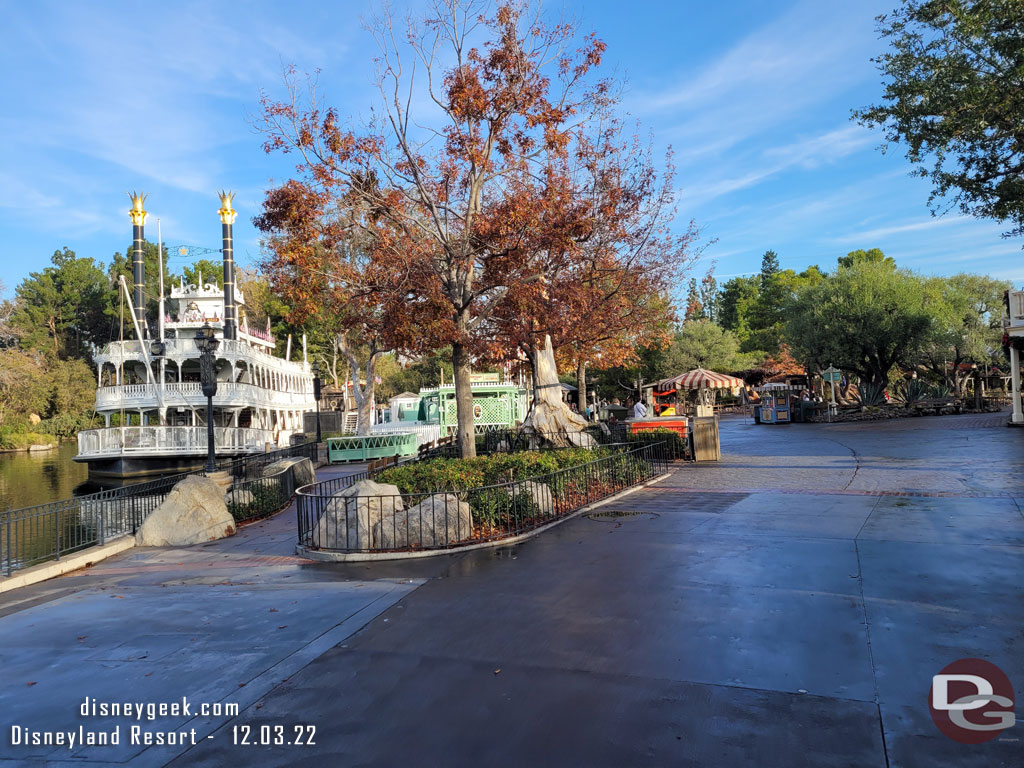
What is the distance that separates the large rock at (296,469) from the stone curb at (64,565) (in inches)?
227

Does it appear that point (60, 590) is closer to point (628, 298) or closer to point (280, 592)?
point (280, 592)

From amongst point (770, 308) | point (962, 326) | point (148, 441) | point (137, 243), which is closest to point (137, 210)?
point (137, 243)

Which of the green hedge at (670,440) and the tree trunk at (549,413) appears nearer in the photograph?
the tree trunk at (549,413)

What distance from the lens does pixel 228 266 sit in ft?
132

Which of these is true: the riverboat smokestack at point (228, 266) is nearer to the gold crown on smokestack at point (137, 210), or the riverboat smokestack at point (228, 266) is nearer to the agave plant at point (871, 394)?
the gold crown on smokestack at point (137, 210)

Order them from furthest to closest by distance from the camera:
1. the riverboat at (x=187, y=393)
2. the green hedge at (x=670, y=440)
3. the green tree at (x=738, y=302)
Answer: the green tree at (x=738, y=302) → the riverboat at (x=187, y=393) → the green hedge at (x=670, y=440)

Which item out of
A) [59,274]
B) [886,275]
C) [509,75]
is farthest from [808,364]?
[59,274]

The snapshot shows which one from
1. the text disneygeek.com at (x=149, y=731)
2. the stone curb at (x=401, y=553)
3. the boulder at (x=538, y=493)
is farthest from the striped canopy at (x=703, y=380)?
the text disneygeek.com at (x=149, y=731)

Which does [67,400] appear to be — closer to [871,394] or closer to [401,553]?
[401,553]

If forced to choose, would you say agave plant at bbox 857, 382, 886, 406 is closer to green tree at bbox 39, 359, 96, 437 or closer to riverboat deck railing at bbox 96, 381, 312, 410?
riverboat deck railing at bbox 96, 381, 312, 410

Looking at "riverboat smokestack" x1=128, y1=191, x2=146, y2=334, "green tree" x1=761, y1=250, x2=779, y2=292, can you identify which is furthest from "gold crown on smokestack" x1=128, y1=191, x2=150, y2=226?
"green tree" x1=761, y1=250, x2=779, y2=292

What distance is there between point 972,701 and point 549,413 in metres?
13.7

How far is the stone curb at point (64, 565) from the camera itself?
27.6ft

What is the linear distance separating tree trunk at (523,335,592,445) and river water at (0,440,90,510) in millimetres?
18110
